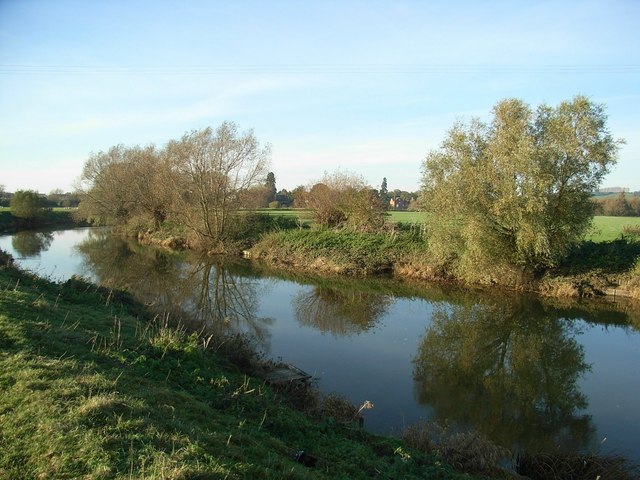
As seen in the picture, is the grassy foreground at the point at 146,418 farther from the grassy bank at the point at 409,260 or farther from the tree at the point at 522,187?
the grassy bank at the point at 409,260

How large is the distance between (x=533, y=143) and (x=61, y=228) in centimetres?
5747

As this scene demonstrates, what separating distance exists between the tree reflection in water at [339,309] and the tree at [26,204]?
47.2 metres

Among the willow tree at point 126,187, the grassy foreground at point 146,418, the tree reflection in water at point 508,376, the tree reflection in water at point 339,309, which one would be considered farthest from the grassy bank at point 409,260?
→ the grassy foreground at point 146,418

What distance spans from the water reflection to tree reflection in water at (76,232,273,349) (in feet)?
9.77

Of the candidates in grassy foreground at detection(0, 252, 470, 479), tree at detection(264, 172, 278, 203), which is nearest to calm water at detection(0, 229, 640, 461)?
grassy foreground at detection(0, 252, 470, 479)

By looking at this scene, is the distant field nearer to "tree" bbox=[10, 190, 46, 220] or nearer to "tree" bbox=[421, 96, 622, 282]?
"tree" bbox=[421, 96, 622, 282]

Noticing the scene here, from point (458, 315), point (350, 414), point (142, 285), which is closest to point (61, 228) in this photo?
point (142, 285)

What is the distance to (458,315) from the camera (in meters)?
18.3

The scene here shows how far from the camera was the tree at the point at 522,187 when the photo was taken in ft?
67.7

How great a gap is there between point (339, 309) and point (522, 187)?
10.6m

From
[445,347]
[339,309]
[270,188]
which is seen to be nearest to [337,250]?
[339,309]

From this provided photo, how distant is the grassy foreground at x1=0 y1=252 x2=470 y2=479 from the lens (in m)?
4.29

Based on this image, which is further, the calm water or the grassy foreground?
the calm water

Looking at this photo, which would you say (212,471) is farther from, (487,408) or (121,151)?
(121,151)
